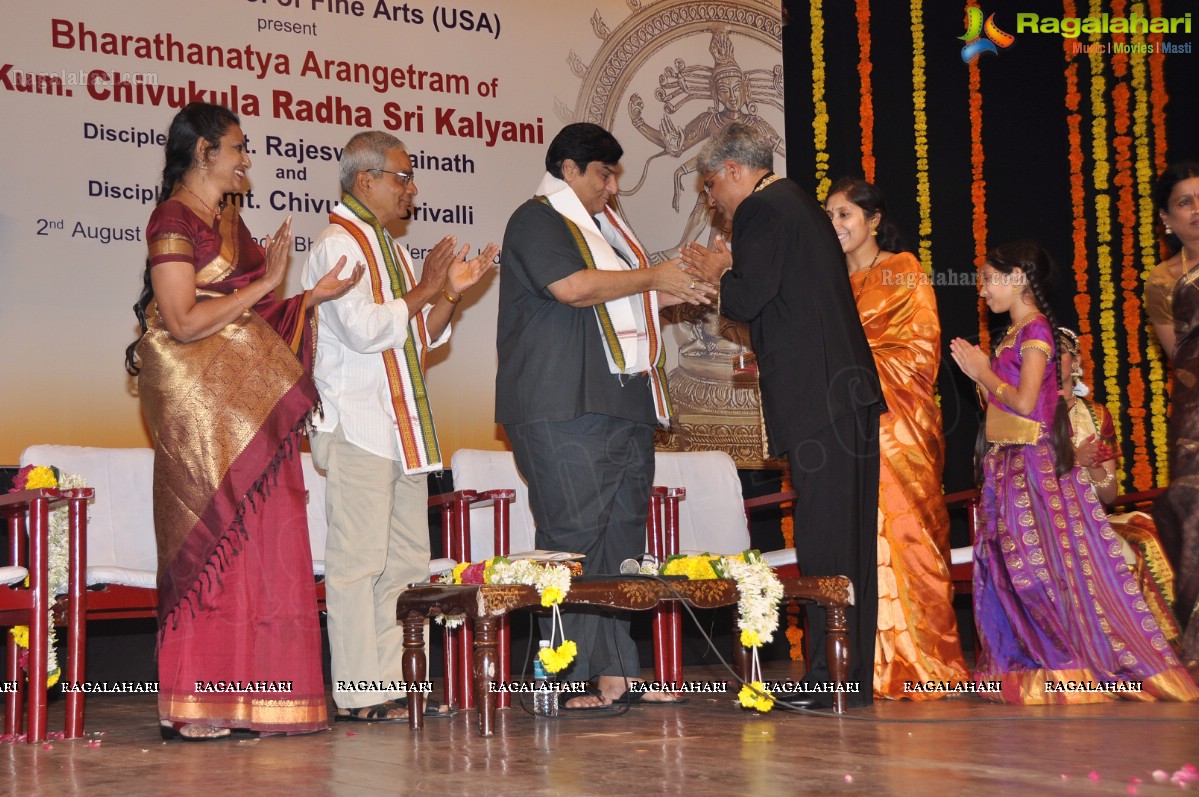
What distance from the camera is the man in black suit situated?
12.1 ft

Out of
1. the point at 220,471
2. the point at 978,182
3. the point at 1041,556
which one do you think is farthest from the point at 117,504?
the point at 978,182

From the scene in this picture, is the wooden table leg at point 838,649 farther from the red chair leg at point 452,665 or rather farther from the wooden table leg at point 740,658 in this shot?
the red chair leg at point 452,665

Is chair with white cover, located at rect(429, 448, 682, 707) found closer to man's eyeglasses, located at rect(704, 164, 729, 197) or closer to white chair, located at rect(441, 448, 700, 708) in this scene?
white chair, located at rect(441, 448, 700, 708)

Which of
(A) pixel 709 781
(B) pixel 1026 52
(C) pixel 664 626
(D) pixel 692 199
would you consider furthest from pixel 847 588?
(B) pixel 1026 52

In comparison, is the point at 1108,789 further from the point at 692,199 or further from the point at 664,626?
the point at 692,199

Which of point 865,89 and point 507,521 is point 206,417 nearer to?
point 507,521

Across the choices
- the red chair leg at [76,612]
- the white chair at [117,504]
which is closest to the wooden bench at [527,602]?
the white chair at [117,504]

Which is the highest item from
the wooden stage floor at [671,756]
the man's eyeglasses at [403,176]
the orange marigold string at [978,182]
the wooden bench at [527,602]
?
the orange marigold string at [978,182]

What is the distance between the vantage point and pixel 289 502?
347cm

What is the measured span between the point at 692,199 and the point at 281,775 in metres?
3.76

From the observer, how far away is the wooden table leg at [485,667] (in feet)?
10.2

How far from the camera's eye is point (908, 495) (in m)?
4.18

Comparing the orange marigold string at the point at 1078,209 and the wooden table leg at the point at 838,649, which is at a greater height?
the orange marigold string at the point at 1078,209

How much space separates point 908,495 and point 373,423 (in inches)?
67.5
